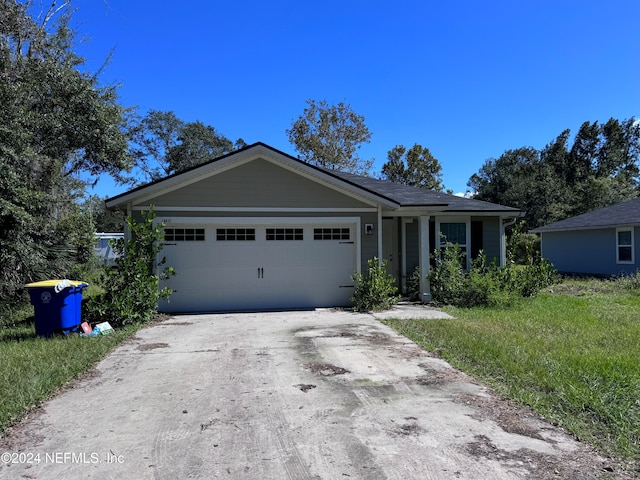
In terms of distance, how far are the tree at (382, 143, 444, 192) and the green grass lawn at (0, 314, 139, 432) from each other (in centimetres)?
3196

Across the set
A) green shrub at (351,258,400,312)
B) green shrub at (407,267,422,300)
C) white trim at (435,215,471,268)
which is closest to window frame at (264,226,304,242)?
green shrub at (351,258,400,312)

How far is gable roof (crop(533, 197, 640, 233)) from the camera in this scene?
18678 millimetres

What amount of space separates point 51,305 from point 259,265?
4.40 metres

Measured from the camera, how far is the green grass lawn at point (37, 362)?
14.7 ft

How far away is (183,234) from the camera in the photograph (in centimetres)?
1032

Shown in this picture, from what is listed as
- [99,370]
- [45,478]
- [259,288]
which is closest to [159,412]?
[45,478]

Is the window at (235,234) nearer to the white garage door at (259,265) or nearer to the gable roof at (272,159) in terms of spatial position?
the white garage door at (259,265)

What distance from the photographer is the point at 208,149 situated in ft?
121

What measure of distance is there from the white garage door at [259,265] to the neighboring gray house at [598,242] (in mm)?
14111

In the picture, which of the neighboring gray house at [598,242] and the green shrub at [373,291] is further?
the neighboring gray house at [598,242]

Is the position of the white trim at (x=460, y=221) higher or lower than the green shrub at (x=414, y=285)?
higher

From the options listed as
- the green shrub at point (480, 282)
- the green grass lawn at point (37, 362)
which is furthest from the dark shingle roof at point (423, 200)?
the green grass lawn at point (37, 362)

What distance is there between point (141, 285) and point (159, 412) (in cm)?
516

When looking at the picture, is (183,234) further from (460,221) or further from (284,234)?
(460,221)
